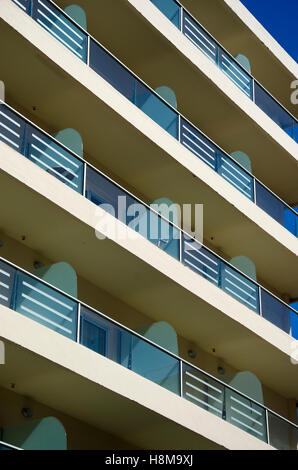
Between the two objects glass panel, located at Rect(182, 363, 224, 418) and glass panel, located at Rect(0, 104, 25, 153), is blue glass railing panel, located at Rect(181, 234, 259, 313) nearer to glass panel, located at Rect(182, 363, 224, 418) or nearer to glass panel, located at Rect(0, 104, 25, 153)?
glass panel, located at Rect(182, 363, 224, 418)

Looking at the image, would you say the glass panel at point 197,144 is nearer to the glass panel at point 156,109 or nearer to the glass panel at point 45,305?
the glass panel at point 156,109

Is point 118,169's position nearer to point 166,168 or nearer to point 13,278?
point 166,168

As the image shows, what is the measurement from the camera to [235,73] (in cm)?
2548

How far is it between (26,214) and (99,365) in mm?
3030

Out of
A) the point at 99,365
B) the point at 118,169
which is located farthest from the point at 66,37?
the point at 99,365

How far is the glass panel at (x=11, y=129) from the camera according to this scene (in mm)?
16891

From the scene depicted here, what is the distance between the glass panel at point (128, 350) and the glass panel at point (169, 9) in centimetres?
911

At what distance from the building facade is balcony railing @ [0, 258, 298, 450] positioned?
0.03 metres

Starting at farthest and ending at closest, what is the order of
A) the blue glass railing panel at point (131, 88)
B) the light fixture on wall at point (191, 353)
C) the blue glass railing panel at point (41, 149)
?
the light fixture on wall at point (191, 353)
the blue glass railing panel at point (131, 88)
the blue glass railing panel at point (41, 149)

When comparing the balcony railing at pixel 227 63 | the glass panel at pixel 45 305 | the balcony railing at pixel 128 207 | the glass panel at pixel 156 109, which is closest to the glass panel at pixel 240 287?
the balcony railing at pixel 128 207

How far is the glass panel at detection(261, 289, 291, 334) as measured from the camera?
23.1 metres

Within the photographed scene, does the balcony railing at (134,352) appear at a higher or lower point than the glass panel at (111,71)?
lower

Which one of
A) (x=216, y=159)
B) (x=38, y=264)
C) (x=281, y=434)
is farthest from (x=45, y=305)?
(x=216, y=159)

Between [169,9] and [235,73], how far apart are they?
2738 millimetres
